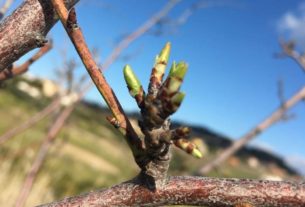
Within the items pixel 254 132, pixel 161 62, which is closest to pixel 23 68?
pixel 161 62

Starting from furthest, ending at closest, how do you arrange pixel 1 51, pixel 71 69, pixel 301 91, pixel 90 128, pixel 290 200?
pixel 90 128, pixel 301 91, pixel 71 69, pixel 1 51, pixel 290 200

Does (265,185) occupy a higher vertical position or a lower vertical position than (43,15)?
lower

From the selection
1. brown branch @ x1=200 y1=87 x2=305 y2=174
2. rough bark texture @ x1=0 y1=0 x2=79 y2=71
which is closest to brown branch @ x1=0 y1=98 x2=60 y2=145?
brown branch @ x1=200 y1=87 x2=305 y2=174

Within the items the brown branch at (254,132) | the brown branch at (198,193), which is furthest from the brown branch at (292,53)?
the brown branch at (198,193)

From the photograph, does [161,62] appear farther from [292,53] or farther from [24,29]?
[292,53]

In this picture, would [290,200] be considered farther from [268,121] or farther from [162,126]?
[268,121]

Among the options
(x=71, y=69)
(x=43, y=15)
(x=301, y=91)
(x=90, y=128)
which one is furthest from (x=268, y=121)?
(x=90, y=128)
